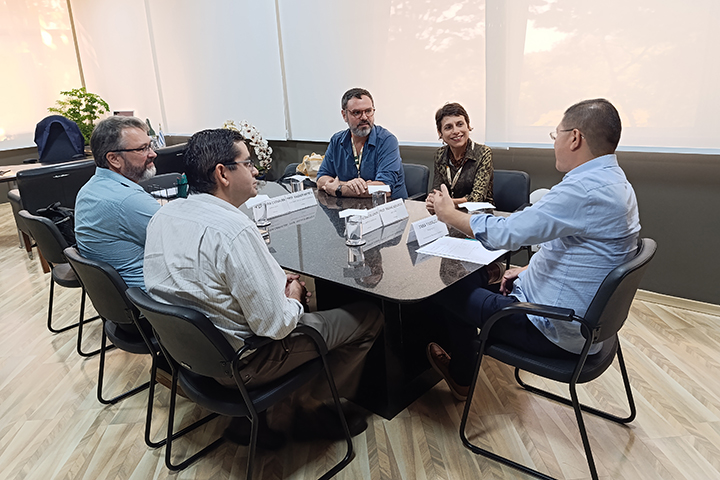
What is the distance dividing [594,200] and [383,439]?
1.28m

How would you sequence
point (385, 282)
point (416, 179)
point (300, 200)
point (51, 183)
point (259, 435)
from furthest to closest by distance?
point (51, 183) < point (416, 179) < point (300, 200) < point (259, 435) < point (385, 282)

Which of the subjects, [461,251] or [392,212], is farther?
[392,212]

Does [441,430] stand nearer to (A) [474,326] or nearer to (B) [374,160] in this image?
(A) [474,326]

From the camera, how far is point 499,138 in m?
3.70

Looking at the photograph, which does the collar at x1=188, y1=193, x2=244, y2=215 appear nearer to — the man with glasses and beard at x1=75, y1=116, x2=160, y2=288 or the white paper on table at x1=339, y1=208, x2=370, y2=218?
the man with glasses and beard at x1=75, y1=116, x2=160, y2=288

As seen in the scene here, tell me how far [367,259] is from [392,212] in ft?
1.93

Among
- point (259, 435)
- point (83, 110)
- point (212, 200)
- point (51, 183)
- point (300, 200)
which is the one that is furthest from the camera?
point (83, 110)

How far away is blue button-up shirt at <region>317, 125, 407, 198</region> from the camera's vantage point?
10.7ft

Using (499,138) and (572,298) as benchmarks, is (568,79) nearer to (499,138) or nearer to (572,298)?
(499,138)

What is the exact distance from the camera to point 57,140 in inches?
222

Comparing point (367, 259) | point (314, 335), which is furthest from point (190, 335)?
point (367, 259)

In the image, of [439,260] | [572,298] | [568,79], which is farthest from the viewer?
[568,79]

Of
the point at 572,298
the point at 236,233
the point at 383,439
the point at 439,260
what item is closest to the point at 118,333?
the point at 236,233

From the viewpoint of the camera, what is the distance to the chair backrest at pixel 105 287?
186cm
